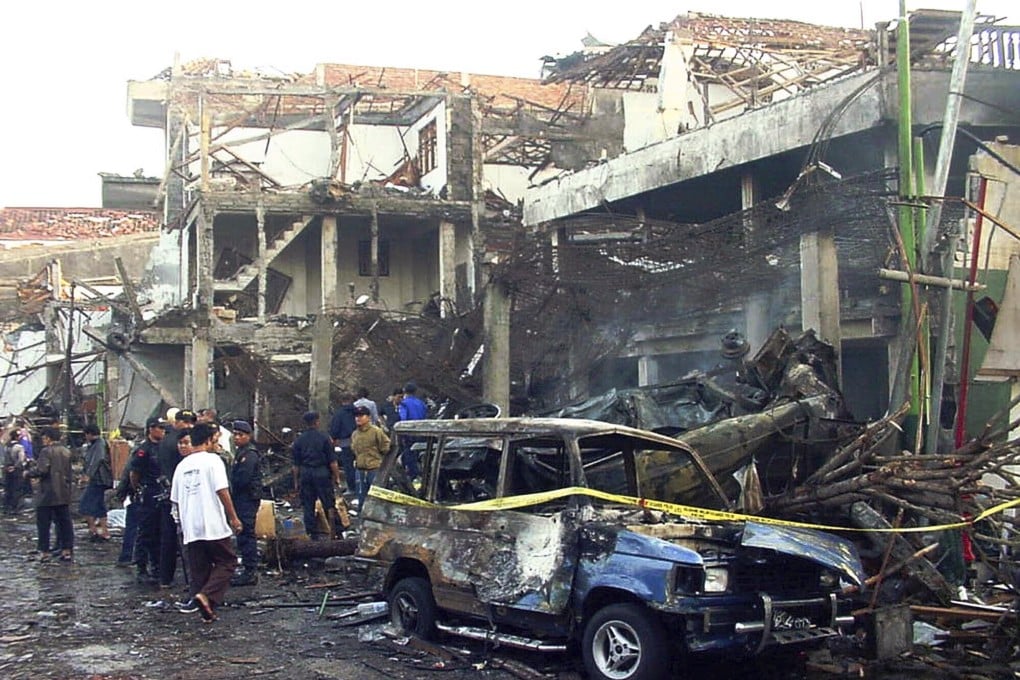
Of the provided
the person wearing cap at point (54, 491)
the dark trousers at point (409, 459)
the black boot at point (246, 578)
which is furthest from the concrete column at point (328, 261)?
the dark trousers at point (409, 459)

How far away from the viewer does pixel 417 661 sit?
7082mm

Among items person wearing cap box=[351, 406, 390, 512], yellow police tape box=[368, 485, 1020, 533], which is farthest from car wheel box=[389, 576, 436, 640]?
person wearing cap box=[351, 406, 390, 512]

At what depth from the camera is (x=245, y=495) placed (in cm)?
1016

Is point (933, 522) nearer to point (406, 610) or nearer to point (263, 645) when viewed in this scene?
point (406, 610)

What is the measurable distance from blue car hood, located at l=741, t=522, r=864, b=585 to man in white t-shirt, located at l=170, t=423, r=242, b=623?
4.29m

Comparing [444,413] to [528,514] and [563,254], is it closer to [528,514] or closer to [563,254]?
[563,254]

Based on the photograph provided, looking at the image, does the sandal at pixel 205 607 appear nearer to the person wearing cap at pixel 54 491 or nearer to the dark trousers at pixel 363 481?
the dark trousers at pixel 363 481

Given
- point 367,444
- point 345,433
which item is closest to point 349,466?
point 345,433

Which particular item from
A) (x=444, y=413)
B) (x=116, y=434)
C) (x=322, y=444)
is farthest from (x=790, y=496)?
(x=116, y=434)

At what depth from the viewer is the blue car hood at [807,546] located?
6070mm

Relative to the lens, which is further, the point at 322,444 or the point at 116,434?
the point at 116,434

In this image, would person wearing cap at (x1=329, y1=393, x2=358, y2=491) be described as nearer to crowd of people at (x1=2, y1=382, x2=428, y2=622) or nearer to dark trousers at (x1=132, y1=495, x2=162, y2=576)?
crowd of people at (x1=2, y1=382, x2=428, y2=622)

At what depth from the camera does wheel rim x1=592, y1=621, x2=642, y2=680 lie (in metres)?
6.01

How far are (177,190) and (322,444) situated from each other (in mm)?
22791
